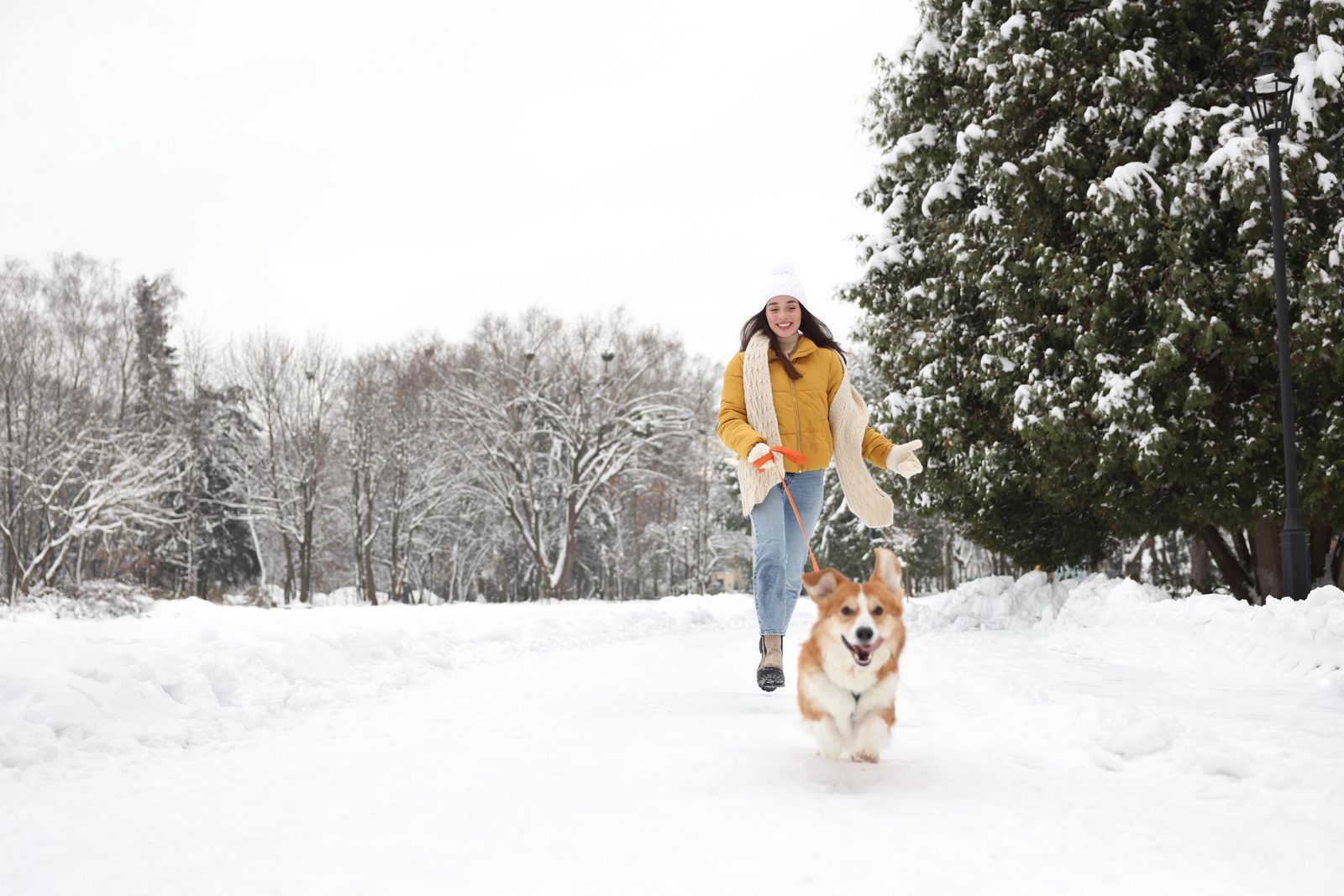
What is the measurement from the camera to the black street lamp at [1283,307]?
8.48 metres

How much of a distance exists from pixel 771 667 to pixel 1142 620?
20.2 feet

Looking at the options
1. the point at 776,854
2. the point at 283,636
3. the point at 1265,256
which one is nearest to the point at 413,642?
the point at 283,636

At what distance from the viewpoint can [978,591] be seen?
1504 cm

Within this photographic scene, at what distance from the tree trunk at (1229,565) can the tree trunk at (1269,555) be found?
1.52m

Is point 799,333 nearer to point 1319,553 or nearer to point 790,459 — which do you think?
point 790,459

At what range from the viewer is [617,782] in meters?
3.50

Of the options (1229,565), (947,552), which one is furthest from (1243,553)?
(947,552)

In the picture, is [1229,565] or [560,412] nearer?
[1229,565]

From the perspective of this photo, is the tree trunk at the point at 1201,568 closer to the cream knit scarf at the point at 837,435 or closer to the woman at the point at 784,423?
the cream knit scarf at the point at 837,435

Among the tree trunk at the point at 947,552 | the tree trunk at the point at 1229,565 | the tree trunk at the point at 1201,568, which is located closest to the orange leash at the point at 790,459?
the tree trunk at the point at 1229,565

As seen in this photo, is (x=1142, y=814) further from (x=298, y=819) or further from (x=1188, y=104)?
(x=1188, y=104)

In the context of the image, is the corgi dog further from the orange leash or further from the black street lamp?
the black street lamp

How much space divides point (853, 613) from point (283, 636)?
4.90 meters

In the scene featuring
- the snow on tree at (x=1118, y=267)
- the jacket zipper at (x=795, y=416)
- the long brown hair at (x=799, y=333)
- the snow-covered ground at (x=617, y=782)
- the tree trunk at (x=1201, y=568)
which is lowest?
the snow-covered ground at (x=617, y=782)
